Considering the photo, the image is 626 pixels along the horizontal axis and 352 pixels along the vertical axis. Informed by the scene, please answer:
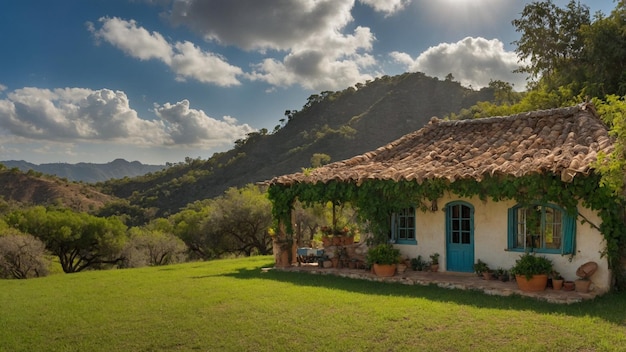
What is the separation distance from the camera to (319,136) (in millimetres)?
50469

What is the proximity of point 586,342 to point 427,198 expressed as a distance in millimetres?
6139

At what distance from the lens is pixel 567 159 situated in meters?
9.56

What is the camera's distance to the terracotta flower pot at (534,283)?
954 cm

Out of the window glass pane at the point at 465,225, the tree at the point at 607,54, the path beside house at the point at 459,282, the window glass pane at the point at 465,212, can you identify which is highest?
the tree at the point at 607,54

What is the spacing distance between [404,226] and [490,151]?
3.11 metres

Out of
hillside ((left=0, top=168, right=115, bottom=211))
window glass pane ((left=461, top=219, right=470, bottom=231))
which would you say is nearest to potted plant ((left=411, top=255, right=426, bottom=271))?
window glass pane ((left=461, top=219, right=470, bottom=231))

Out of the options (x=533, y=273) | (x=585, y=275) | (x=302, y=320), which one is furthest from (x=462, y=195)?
(x=302, y=320)

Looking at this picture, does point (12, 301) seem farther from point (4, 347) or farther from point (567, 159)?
point (567, 159)

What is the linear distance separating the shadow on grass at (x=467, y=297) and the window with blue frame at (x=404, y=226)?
199cm

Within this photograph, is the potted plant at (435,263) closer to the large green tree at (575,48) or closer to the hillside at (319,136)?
the large green tree at (575,48)

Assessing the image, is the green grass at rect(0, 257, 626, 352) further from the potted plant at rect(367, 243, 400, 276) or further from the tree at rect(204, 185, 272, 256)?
the tree at rect(204, 185, 272, 256)

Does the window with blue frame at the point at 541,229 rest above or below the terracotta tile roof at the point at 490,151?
below

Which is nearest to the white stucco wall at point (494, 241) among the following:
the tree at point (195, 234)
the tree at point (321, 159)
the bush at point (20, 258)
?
the bush at point (20, 258)

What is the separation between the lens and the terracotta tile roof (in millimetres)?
9984
